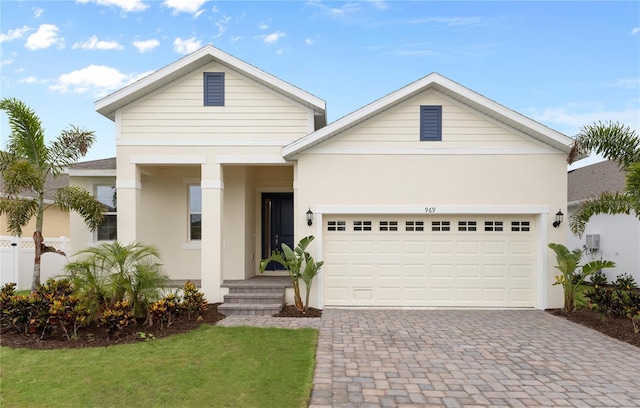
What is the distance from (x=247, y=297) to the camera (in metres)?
9.18

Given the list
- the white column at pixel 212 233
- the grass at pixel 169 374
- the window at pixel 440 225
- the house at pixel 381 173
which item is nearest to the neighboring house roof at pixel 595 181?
the house at pixel 381 173

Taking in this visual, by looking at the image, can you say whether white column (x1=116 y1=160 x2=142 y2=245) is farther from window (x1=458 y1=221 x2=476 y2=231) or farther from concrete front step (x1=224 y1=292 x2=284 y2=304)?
window (x1=458 y1=221 x2=476 y2=231)

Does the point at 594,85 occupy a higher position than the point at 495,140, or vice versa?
the point at 594,85

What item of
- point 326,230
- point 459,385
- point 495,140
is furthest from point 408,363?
point 495,140

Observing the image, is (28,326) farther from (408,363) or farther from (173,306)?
(408,363)

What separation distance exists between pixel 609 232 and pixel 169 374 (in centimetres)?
1593

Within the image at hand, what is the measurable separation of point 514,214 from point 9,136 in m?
12.3

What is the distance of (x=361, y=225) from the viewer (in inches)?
379

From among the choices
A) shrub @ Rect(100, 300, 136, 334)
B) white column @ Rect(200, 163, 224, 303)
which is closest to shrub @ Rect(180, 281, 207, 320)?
shrub @ Rect(100, 300, 136, 334)

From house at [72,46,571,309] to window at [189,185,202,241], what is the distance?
1651 mm

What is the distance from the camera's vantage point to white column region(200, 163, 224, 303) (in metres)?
9.57

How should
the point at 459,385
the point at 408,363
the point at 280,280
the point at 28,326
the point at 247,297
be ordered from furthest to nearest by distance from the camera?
the point at 280,280 < the point at 247,297 < the point at 28,326 < the point at 408,363 < the point at 459,385

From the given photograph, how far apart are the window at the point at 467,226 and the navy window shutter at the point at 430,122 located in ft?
7.46

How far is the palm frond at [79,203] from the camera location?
29.3 ft
